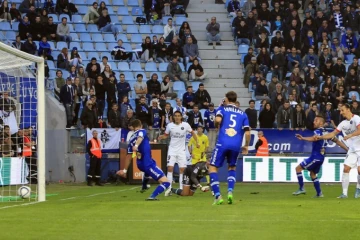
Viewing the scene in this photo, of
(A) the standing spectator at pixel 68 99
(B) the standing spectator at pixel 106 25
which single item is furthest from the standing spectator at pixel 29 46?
(B) the standing spectator at pixel 106 25

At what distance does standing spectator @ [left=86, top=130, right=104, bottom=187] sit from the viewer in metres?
32.6

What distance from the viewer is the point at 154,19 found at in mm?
40188

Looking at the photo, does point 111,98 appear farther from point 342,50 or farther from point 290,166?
point 342,50

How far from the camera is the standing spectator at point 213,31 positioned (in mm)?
40156

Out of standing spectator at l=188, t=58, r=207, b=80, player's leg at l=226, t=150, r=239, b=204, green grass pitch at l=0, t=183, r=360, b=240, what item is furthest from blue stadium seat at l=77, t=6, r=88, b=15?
player's leg at l=226, t=150, r=239, b=204

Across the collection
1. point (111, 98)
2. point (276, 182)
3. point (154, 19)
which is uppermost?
point (154, 19)

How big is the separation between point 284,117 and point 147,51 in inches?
270

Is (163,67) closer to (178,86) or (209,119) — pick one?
(178,86)

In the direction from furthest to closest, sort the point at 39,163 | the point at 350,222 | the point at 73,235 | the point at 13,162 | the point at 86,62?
the point at 86,62 < the point at 13,162 < the point at 39,163 < the point at 350,222 < the point at 73,235

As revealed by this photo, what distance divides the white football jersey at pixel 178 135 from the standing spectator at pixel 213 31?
14.7 meters

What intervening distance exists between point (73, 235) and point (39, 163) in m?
8.47

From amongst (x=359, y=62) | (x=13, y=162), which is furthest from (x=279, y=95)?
(x=13, y=162)

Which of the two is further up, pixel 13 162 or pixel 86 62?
pixel 86 62

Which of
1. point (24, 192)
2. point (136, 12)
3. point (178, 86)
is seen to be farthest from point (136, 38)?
point (24, 192)
